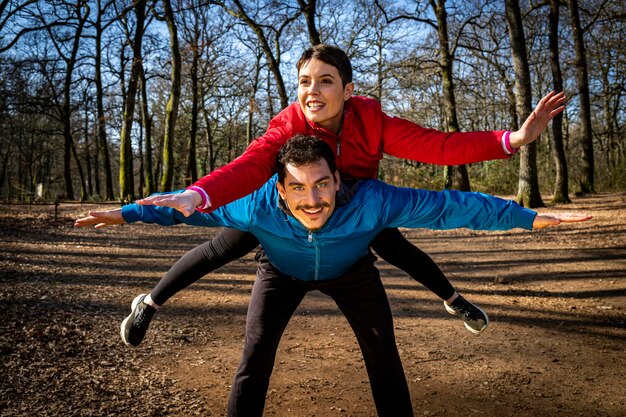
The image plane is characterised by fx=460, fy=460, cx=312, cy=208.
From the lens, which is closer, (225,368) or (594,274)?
(225,368)

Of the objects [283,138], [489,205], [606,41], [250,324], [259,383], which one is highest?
[606,41]

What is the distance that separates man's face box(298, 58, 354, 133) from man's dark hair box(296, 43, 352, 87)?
3 centimetres

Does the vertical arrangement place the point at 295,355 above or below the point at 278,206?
below

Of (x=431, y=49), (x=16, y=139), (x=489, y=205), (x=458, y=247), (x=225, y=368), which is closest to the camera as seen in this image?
(x=489, y=205)

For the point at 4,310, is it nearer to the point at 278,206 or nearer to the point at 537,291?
the point at 278,206

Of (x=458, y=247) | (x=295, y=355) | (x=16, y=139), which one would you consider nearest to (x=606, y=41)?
(x=458, y=247)

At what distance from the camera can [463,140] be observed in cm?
288

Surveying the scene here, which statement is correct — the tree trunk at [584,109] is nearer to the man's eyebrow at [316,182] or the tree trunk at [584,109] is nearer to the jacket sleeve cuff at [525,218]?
the jacket sleeve cuff at [525,218]

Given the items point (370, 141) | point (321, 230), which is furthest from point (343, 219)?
point (370, 141)

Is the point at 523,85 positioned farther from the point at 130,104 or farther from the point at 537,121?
the point at 130,104

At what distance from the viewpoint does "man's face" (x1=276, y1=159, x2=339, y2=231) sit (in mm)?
2486

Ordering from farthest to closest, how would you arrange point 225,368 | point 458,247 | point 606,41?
point 606,41 → point 458,247 → point 225,368

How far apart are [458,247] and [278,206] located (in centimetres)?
745

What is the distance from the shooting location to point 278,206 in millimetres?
2590
